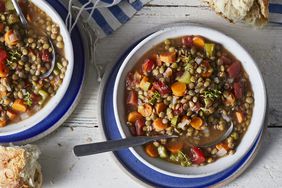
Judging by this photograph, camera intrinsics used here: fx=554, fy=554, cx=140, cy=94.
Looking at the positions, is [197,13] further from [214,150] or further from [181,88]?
[214,150]

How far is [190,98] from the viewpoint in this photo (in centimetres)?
246

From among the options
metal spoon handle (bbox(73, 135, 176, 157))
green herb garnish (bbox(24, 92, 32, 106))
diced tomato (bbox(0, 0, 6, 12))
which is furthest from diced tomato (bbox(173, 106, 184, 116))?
diced tomato (bbox(0, 0, 6, 12))

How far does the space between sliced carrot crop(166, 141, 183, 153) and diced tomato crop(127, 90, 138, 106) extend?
0.78ft

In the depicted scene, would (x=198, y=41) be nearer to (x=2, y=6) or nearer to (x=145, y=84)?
(x=145, y=84)

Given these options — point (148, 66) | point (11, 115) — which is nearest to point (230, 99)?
point (148, 66)

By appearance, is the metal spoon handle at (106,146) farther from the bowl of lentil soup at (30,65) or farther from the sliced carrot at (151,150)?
the bowl of lentil soup at (30,65)

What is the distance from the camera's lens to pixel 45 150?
2678mm

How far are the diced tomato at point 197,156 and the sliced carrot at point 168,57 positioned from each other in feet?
1.33

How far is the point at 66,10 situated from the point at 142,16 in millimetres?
366

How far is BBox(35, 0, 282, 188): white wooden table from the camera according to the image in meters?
2.67

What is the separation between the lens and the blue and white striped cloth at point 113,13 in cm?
264

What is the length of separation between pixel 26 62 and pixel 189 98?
747 mm

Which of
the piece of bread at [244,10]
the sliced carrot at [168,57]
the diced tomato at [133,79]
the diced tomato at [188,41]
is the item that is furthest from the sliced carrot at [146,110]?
the piece of bread at [244,10]

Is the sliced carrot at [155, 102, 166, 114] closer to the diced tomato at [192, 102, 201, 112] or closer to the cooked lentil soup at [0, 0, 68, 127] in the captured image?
the diced tomato at [192, 102, 201, 112]
